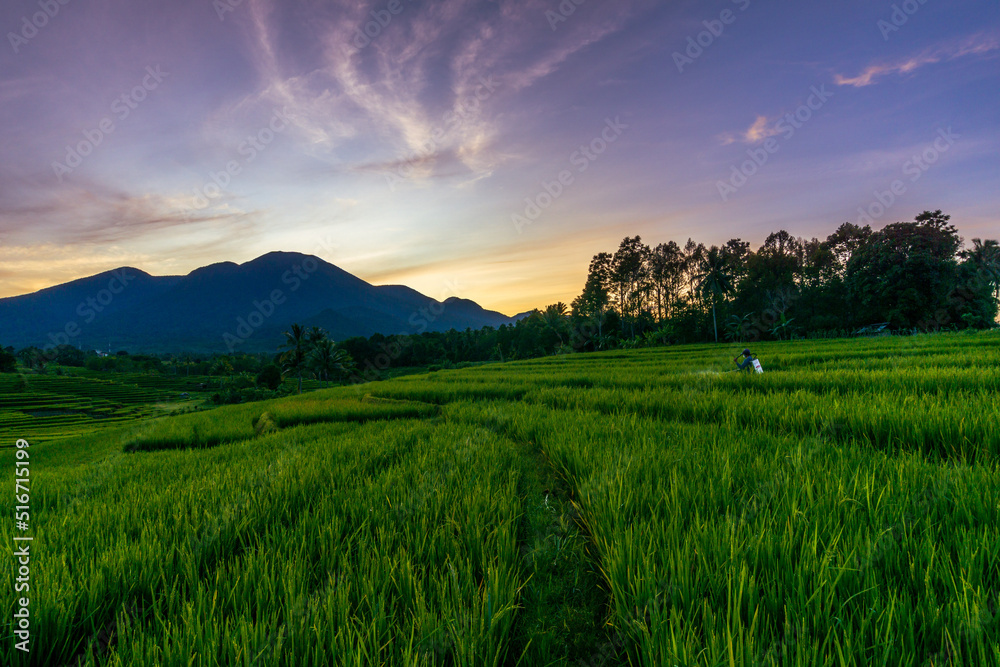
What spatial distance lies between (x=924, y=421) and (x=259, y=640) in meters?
5.21

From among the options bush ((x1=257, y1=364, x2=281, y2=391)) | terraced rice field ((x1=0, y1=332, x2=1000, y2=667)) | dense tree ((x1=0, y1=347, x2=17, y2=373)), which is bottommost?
bush ((x1=257, y1=364, x2=281, y2=391))

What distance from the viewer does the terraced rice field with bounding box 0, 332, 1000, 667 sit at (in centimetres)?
117

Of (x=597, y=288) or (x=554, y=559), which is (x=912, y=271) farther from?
(x=554, y=559)

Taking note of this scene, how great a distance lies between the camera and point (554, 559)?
197 centimetres

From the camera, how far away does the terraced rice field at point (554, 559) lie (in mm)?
1167

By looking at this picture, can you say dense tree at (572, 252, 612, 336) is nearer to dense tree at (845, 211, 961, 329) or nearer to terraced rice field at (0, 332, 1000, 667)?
dense tree at (845, 211, 961, 329)

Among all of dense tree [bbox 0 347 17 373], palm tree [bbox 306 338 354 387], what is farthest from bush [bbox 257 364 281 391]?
dense tree [bbox 0 347 17 373]

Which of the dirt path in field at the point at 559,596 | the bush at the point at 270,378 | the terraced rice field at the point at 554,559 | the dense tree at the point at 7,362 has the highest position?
the dense tree at the point at 7,362

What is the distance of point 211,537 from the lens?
201 cm

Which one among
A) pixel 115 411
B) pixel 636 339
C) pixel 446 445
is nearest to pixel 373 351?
pixel 115 411

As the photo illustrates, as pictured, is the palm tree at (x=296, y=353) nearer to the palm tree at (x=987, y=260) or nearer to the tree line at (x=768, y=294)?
the tree line at (x=768, y=294)

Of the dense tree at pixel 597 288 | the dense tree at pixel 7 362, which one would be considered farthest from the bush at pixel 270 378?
the dense tree at pixel 597 288

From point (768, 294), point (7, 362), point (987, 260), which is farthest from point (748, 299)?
point (7, 362)

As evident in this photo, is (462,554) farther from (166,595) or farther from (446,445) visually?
(446,445)
